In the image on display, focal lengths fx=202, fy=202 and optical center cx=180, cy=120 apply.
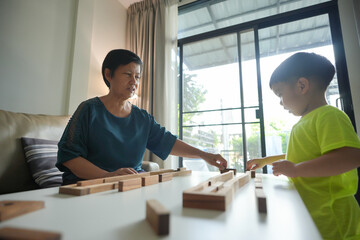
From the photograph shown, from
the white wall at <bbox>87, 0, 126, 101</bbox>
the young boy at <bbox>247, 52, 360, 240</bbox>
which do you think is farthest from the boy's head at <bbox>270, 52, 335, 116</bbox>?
the white wall at <bbox>87, 0, 126, 101</bbox>

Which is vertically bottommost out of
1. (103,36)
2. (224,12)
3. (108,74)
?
(108,74)

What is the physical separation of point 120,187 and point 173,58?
2.68m

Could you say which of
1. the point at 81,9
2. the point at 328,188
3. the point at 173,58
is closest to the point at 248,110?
the point at 173,58

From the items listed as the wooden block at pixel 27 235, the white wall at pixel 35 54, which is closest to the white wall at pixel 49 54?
the white wall at pixel 35 54

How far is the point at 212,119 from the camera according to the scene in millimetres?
2891

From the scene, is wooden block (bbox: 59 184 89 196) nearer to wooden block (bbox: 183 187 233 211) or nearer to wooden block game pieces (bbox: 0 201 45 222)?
wooden block game pieces (bbox: 0 201 45 222)

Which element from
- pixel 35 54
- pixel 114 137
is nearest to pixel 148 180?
pixel 114 137

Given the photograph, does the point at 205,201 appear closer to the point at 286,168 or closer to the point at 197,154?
the point at 286,168

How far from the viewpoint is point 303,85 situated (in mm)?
876

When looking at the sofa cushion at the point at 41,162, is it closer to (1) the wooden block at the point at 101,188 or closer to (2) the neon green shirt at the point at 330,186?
(1) the wooden block at the point at 101,188

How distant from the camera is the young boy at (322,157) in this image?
63 centimetres

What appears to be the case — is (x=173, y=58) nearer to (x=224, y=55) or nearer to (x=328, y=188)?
(x=224, y=55)

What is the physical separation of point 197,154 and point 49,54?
185 centimetres

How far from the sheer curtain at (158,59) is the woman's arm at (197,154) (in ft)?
5.28
